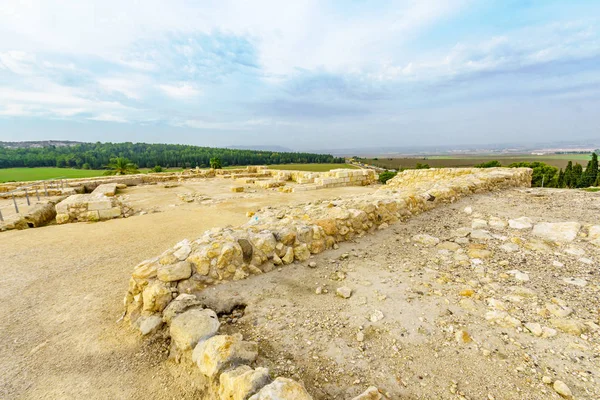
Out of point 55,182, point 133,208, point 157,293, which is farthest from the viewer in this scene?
point 55,182

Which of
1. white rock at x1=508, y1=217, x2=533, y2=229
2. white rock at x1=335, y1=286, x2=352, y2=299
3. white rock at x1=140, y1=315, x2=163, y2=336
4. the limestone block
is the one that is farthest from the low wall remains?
the limestone block

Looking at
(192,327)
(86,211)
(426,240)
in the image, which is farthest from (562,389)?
(86,211)

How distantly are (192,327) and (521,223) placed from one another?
5247mm

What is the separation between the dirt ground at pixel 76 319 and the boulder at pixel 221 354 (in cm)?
26

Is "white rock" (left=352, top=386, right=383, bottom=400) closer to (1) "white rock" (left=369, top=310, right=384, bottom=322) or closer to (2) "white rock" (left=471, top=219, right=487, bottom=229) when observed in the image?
(1) "white rock" (left=369, top=310, right=384, bottom=322)

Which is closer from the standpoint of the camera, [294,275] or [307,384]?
[307,384]

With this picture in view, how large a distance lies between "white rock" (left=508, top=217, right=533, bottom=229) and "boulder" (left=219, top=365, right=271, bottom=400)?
4.72m

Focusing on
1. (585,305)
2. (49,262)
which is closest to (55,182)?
(49,262)

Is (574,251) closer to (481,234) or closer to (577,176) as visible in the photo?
(481,234)

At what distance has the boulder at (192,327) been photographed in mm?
2443

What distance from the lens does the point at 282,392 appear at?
1671 mm

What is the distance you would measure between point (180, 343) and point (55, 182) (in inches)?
784

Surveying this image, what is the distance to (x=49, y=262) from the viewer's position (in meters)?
4.85

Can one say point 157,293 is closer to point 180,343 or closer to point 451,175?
point 180,343
